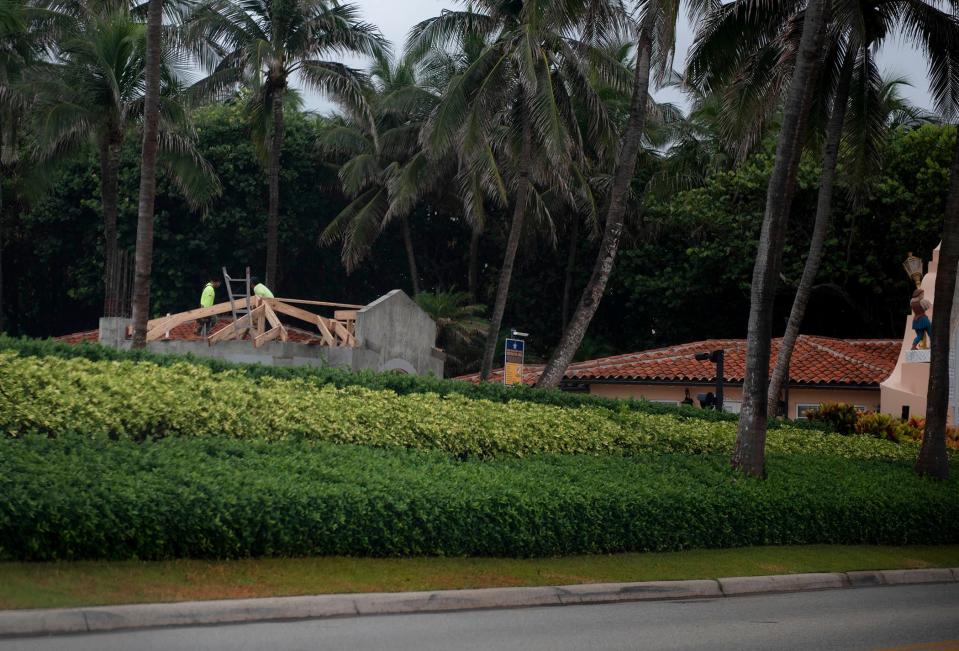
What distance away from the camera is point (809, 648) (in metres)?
9.05

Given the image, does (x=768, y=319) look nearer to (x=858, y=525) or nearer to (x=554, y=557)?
(x=858, y=525)

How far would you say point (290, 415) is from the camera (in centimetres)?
1512

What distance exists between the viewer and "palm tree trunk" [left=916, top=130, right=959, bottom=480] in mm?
18969

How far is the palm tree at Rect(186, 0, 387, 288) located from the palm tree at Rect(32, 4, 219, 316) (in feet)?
5.56

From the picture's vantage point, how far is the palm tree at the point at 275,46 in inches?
1175

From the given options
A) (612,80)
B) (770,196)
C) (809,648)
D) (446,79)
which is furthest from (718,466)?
Result: (446,79)

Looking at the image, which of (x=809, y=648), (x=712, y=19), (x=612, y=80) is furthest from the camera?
(x=612, y=80)

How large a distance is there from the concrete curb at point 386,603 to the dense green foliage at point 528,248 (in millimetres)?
23481

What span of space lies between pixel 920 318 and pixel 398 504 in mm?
19054

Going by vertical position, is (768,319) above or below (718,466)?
above

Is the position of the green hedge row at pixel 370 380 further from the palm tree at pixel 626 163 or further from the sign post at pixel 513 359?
the palm tree at pixel 626 163

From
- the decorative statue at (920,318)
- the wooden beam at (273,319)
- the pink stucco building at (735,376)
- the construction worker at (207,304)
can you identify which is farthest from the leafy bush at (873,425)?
the construction worker at (207,304)

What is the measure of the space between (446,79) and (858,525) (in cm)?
2561

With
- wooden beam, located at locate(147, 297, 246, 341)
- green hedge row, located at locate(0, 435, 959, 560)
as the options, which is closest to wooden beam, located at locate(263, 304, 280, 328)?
wooden beam, located at locate(147, 297, 246, 341)
